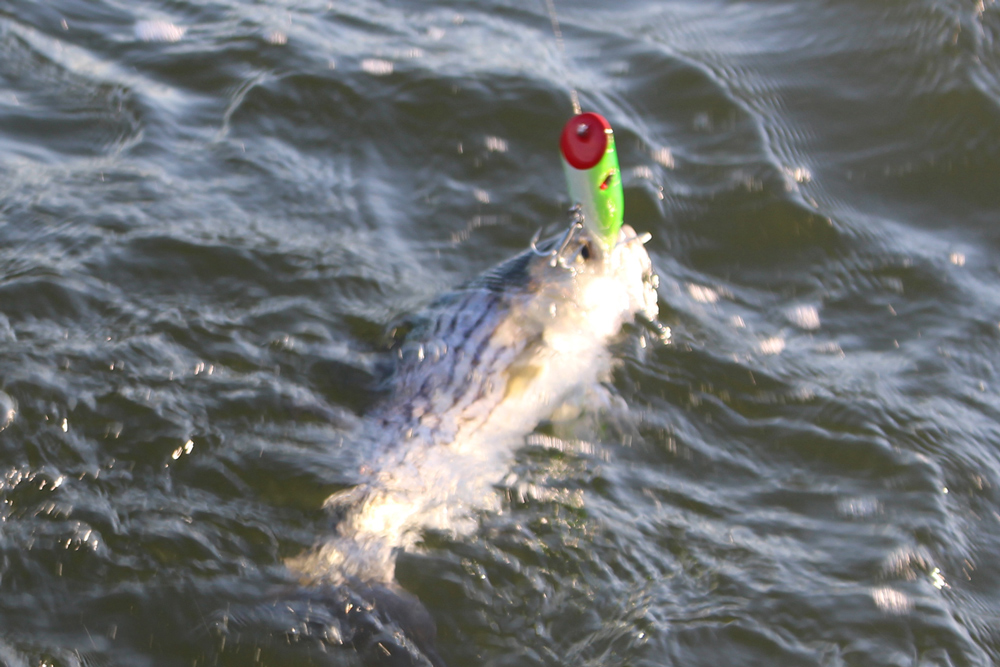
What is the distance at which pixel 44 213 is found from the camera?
4.45 meters

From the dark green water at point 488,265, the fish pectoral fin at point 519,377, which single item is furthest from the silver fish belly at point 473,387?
the dark green water at point 488,265

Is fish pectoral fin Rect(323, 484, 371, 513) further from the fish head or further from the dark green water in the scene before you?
the fish head

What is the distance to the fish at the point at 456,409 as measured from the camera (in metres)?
2.94

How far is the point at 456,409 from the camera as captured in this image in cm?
341

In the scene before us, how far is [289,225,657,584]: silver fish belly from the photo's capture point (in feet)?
10.5

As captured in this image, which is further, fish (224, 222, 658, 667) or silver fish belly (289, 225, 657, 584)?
silver fish belly (289, 225, 657, 584)

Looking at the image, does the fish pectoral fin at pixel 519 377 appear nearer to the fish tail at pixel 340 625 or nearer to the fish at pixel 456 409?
the fish at pixel 456 409

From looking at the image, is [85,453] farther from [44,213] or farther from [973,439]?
[973,439]

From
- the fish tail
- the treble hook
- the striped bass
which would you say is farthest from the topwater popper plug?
the fish tail

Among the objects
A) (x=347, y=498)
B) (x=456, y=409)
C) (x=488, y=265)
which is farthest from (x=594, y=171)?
(x=488, y=265)

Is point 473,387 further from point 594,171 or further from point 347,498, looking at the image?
point 594,171

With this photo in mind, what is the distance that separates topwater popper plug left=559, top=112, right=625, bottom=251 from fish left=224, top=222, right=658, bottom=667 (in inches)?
5.0

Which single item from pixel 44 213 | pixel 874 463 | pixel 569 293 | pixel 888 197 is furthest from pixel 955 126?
pixel 44 213

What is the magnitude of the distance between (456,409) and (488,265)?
4.84ft
